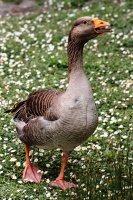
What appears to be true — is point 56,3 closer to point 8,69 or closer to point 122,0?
point 122,0

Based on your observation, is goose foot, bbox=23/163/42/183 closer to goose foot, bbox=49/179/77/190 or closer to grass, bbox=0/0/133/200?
grass, bbox=0/0/133/200

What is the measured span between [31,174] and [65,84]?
129 inches

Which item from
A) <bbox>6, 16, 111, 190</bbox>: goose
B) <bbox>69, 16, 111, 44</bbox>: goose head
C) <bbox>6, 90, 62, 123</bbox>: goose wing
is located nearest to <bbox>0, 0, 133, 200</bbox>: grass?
<bbox>6, 16, 111, 190</bbox>: goose

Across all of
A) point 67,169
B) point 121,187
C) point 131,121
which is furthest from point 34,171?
point 131,121

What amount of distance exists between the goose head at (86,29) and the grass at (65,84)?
4.40ft

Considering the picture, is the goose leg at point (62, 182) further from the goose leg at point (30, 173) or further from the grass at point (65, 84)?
the goose leg at point (30, 173)

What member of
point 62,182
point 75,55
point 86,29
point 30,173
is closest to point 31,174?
point 30,173

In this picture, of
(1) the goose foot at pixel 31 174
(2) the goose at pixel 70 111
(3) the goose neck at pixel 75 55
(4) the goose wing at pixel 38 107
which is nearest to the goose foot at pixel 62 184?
(2) the goose at pixel 70 111

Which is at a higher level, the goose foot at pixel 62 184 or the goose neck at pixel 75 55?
the goose neck at pixel 75 55

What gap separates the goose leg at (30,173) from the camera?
6762 millimetres

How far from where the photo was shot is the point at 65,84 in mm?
9758

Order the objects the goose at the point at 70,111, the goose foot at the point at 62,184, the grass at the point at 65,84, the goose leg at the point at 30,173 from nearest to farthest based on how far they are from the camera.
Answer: the goose at the point at 70,111, the grass at the point at 65,84, the goose foot at the point at 62,184, the goose leg at the point at 30,173

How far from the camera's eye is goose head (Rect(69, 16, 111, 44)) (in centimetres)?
613

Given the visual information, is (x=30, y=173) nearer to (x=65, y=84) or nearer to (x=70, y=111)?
(x=70, y=111)
